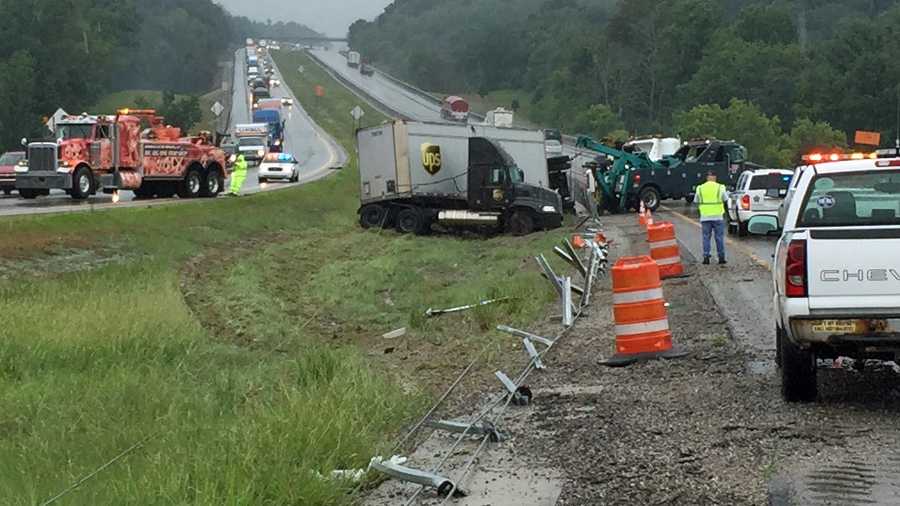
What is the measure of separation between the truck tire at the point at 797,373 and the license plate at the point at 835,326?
0.40m

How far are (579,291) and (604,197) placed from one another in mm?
23916

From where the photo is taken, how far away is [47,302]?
53.8 ft

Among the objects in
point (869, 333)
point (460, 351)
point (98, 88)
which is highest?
point (98, 88)

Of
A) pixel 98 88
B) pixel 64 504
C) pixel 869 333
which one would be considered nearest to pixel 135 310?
pixel 64 504

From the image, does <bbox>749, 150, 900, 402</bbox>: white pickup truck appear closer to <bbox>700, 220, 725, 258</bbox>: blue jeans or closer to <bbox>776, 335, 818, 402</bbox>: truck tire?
<bbox>776, 335, 818, 402</bbox>: truck tire

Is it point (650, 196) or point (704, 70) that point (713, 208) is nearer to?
point (650, 196)

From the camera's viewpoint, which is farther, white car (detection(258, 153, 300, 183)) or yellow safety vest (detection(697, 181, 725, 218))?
white car (detection(258, 153, 300, 183))

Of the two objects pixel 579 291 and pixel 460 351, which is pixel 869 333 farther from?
pixel 579 291

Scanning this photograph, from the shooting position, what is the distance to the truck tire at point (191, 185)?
1553 inches

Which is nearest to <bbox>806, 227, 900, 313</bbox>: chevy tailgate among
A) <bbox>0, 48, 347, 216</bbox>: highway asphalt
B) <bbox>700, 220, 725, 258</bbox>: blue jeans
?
<bbox>700, 220, 725, 258</bbox>: blue jeans

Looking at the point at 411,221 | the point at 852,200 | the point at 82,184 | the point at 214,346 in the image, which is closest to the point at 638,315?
the point at 852,200

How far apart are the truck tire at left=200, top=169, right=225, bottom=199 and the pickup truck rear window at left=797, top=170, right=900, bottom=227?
3244 centimetres

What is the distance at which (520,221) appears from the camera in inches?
1339

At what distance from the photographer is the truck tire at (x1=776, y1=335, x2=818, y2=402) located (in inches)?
372
